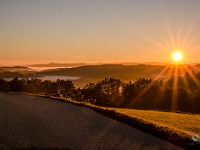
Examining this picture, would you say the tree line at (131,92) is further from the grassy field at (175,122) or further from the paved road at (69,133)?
the paved road at (69,133)

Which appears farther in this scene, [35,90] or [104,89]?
[104,89]

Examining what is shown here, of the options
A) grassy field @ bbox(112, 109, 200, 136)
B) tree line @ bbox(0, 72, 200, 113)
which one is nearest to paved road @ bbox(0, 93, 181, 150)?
grassy field @ bbox(112, 109, 200, 136)

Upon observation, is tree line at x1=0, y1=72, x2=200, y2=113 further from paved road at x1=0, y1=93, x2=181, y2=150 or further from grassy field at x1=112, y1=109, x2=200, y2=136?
paved road at x1=0, y1=93, x2=181, y2=150

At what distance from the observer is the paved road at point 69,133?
1572 centimetres

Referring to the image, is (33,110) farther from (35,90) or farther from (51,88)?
(51,88)

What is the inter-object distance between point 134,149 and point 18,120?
33.4ft

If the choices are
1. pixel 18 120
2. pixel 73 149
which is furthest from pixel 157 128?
pixel 18 120

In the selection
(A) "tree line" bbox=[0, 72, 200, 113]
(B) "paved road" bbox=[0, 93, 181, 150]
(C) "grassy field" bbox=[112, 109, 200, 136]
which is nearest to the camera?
(B) "paved road" bbox=[0, 93, 181, 150]

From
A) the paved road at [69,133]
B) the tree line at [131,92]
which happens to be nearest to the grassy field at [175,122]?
the paved road at [69,133]

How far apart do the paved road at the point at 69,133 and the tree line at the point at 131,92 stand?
28.7m

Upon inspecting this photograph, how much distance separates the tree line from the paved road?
28689 mm

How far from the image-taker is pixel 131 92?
59.5 meters

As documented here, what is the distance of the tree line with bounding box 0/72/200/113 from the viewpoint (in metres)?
52.0

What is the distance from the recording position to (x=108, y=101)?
6122cm
